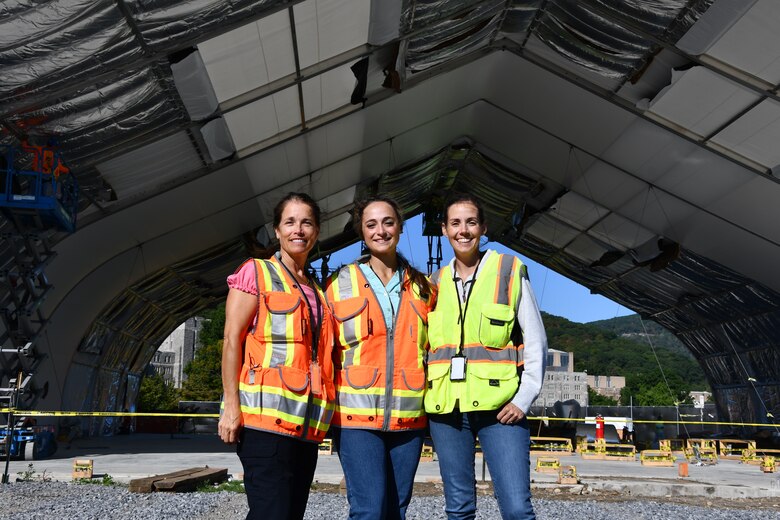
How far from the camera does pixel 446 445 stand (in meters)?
3.37

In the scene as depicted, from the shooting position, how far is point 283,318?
316cm

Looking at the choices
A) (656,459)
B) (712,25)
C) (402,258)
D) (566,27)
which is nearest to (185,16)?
(566,27)

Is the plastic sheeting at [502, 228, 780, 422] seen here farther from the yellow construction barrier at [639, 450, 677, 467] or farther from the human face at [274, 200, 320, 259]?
the human face at [274, 200, 320, 259]

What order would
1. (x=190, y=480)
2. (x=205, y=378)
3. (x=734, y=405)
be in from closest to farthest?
(x=190, y=480)
(x=734, y=405)
(x=205, y=378)

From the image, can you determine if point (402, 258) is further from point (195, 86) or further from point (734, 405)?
point (734, 405)

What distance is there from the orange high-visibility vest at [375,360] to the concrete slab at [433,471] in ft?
23.5

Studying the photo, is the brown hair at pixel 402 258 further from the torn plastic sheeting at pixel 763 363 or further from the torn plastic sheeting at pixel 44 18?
the torn plastic sheeting at pixel 763 363

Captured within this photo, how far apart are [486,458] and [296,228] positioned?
1222 mm

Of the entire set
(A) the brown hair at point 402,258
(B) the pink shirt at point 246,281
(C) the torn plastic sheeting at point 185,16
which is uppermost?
(C) the torn plastic sheeting at point 185,16

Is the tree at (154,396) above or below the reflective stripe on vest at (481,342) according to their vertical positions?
below

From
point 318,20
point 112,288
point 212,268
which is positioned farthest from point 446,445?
point 212,268

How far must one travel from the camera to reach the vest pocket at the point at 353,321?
3.33 meters

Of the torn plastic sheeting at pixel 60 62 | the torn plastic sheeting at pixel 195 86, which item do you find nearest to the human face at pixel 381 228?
the torn plastic sheeting at pixel 60 62

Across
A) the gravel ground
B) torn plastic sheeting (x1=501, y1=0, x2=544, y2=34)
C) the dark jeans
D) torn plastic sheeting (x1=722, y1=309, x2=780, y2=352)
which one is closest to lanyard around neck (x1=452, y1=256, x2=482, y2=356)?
the dark jeans
